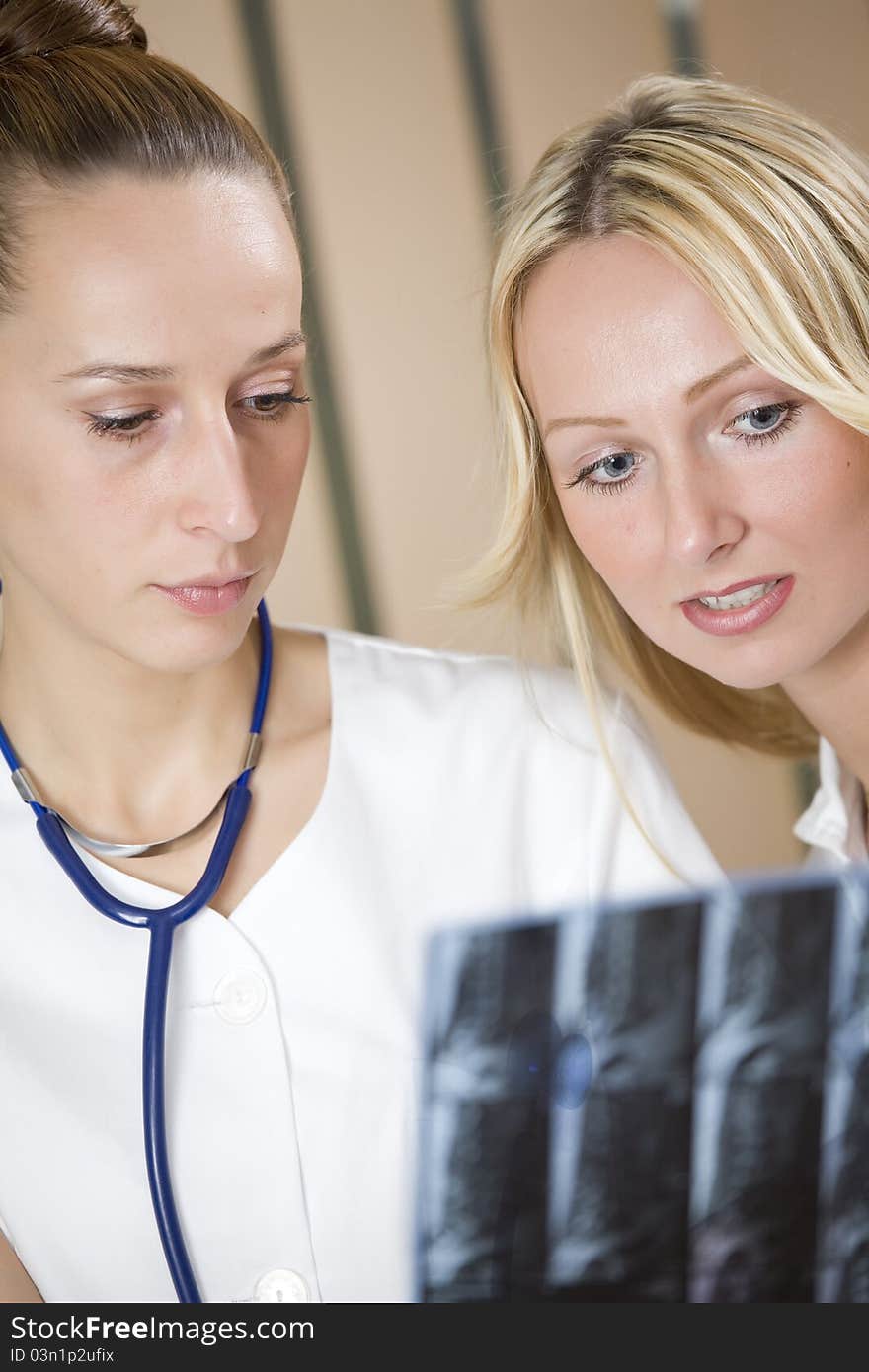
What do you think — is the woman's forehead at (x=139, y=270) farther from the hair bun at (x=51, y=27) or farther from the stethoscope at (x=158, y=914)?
the stethoscope at (x=158, y=914)

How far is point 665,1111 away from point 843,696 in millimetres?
537

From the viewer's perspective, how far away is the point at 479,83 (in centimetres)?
218

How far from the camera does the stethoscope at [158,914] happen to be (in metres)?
0.98

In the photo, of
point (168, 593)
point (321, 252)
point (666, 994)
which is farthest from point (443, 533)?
point (666, 994)

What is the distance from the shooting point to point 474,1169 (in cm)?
94

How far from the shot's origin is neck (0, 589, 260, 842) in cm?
116

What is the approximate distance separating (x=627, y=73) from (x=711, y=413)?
134 centimetres

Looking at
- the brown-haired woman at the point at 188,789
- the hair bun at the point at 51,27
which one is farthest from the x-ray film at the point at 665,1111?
the hair bun at the point at 51,27

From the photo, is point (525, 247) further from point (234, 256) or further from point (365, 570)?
point (365, 570)

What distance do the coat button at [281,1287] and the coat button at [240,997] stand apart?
0.18m

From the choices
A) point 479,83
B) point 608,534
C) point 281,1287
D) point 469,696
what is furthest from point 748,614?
point 479,83

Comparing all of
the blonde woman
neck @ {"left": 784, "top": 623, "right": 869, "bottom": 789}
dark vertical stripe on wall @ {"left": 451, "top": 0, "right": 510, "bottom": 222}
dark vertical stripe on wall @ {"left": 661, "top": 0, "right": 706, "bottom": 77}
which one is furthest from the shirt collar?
dark vertical stripe on wall @ {"left": 661, "top": 0, "right": 706, "bottom": 77}

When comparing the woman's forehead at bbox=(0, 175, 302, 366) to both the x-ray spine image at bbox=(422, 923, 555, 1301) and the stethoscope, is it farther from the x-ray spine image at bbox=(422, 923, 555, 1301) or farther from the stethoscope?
the x-ray spine image at bbox=(422, 923, 555, 1301)

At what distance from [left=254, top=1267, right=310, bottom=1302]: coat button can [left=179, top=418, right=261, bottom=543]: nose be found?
0.53m
